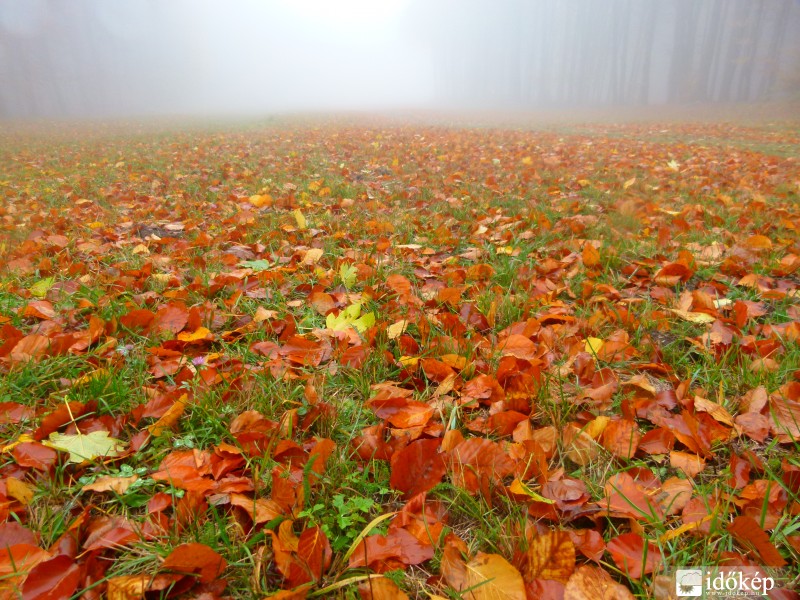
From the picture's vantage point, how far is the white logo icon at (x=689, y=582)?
912 millimetres

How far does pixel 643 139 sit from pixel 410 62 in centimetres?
11683

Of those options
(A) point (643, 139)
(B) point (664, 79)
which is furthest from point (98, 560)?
(B) point (664, 79)

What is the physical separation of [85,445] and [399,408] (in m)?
0.91

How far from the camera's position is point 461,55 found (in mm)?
58281

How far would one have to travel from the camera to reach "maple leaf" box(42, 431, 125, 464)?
1216mm

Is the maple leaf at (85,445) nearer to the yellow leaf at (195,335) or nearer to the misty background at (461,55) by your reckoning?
the yellow leaf at (195,335)

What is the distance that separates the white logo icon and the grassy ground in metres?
0.03

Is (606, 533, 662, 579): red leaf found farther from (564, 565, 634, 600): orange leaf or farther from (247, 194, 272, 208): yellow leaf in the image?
(247, 194, 272, 208): yellow leaf

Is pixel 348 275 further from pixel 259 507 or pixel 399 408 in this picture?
pixel 259 507

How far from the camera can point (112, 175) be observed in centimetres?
598

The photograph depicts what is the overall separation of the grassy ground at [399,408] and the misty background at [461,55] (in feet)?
87.1

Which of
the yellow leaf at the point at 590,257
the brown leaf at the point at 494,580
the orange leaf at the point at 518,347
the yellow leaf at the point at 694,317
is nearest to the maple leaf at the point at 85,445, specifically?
the brown leaf at the point at 494,580

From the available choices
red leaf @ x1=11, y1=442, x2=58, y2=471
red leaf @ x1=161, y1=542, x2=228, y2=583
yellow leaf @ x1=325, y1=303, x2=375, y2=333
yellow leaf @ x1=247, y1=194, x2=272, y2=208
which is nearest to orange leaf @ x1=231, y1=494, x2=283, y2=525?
red leaf @ x1=161, y1=542, x2=228, y2=583

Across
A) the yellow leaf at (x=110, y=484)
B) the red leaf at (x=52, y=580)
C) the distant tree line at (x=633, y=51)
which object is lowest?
the yellow leaf at (x=110, y=484)
